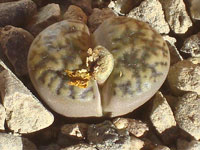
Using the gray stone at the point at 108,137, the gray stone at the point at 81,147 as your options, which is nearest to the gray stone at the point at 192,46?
the gray stone at the point at 108,137

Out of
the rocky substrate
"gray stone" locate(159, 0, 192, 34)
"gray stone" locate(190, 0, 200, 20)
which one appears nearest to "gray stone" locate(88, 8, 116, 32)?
the rocky substrate

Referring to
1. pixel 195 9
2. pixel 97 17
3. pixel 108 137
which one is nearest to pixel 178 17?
pixel 195 9

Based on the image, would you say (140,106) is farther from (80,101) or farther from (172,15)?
(172,15)

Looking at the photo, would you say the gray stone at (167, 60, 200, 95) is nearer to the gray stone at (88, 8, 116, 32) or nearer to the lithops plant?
the lithops plant

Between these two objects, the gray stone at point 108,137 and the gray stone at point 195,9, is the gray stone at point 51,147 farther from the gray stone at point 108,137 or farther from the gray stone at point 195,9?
the gray stone at point 195,9

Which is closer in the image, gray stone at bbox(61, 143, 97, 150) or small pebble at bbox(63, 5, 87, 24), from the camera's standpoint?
gray stone at bbox(61, 143, 97, 150)

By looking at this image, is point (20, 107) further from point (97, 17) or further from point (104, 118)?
point (97, 17)

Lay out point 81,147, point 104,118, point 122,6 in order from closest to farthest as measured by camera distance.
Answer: point 81,147 < point 104,118 < point 122,6
